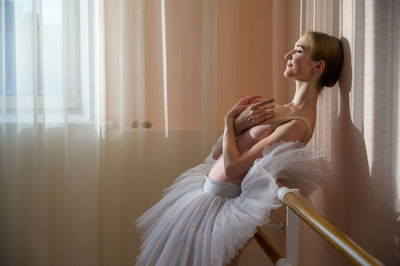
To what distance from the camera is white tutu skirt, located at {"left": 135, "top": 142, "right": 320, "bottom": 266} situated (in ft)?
3.71

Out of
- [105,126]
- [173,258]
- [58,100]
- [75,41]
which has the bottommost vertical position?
[173,258]

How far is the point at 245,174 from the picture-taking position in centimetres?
133

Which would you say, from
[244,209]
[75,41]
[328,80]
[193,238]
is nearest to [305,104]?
[328,80]

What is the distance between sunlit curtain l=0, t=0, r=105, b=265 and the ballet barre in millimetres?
1117

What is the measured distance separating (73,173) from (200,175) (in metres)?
0.77

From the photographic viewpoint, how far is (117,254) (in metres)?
2.07

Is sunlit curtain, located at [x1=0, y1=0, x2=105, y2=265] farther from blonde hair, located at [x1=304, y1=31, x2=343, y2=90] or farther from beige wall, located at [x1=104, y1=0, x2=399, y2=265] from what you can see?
blonde hair, located at [x1=304, y1=31, x2=343, y2=90]

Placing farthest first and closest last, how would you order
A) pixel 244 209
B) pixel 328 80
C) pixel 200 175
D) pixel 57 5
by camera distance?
pixel 57 5 < pixel 200 175 < pixel 328 80 < pixel 244 209

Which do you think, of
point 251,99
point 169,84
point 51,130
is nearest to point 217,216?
point 251,99

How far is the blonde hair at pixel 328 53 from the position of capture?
1.30 meters

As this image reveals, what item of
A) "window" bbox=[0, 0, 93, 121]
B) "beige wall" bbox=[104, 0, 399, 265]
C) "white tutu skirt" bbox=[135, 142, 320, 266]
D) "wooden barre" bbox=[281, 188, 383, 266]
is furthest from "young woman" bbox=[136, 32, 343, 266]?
"window" bbox=[0, 0, 93, 121]

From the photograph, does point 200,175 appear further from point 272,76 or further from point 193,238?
point 272,76

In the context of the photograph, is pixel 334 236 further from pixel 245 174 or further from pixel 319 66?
pixel 319 66

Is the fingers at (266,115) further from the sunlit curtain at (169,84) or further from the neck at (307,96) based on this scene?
the sunlit curtain at (169,84)
